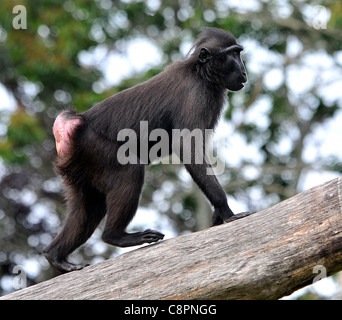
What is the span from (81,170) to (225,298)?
2.29 m

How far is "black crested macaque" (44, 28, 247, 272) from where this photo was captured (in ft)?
22.8

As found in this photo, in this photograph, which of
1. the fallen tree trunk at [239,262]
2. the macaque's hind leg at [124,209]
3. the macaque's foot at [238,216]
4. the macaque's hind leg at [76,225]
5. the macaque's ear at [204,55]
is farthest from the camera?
the macaque's ear at [204,55]

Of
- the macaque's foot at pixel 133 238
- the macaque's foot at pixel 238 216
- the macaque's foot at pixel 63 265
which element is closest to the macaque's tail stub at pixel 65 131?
the macaque's foot at pixel 133 238

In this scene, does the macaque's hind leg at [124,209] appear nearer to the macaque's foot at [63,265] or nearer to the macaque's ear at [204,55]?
the macaque's foot at [63,265]

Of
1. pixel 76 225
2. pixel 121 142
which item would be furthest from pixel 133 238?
pixel 121 142

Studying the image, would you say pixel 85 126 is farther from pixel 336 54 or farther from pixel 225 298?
pixel 336 54

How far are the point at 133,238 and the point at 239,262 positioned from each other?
1.43m

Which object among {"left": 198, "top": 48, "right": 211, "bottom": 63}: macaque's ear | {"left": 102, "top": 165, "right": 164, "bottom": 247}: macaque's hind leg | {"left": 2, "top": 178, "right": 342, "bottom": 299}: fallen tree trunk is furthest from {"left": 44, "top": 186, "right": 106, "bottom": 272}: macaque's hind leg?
{"left": 198, "top": 48, "right": 211, "bottom": 63}: macaque's ear

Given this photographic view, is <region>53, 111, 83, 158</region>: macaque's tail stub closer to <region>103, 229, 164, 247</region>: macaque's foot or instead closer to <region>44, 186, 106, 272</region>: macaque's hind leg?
<region>44, 186, 106, 272</region>: macaque's hind leg

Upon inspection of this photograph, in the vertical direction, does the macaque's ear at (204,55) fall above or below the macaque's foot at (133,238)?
above

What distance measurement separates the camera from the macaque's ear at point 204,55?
771 cm

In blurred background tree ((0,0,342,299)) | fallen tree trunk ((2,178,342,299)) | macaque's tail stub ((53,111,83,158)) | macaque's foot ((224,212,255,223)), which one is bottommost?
fallen tree trunk ((2,178,342,299))

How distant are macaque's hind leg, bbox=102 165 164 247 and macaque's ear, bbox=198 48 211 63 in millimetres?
1651

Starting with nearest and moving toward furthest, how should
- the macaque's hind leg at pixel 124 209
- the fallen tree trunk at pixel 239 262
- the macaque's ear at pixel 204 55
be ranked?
1. the fallen tree trunk at pixel 239 262
2. the macaque's hind leg at pixel 124 209
3. the macaque's ear at pixel 204 55
